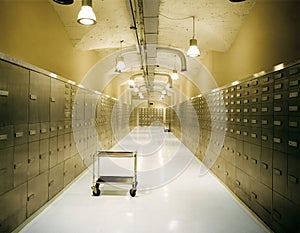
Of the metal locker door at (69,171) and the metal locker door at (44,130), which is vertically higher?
the metal locker door at (44,130)

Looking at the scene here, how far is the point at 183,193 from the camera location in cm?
343

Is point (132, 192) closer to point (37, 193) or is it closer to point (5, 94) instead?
point (37, 193)

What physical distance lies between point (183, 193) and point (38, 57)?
2.85 m

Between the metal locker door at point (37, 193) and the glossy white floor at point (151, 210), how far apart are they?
4.6 inches

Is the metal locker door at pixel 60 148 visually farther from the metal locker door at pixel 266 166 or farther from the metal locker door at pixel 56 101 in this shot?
the metal locker door at pixel 266 166

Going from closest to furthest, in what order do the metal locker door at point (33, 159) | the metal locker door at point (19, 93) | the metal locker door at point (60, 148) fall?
the metal locker door at point (19, 93) < the metal locker door at point (33, 159) < the metal locker door at point (60, 148)

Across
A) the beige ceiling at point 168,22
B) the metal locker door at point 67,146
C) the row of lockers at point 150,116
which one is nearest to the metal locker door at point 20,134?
the metal locker door at point 67,146

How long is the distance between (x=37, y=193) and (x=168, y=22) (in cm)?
350

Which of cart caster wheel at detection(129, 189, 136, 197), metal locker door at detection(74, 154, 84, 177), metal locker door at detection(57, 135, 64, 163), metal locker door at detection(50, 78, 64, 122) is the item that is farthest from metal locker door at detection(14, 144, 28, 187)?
metal locker door at detection(74, 154, 84, 177)

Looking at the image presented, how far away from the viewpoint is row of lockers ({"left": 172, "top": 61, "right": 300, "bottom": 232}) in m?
1.91

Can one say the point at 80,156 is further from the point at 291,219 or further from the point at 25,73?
the point at 291,219

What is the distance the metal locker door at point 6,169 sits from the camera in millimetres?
1920

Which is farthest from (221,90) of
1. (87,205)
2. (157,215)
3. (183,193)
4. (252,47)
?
(87,205)

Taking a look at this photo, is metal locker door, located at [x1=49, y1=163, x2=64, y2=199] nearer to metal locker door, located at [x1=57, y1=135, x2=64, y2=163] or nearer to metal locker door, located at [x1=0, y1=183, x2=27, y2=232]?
metal locker door, located at [x1=57, y1=135, x2=64, y2=163]
